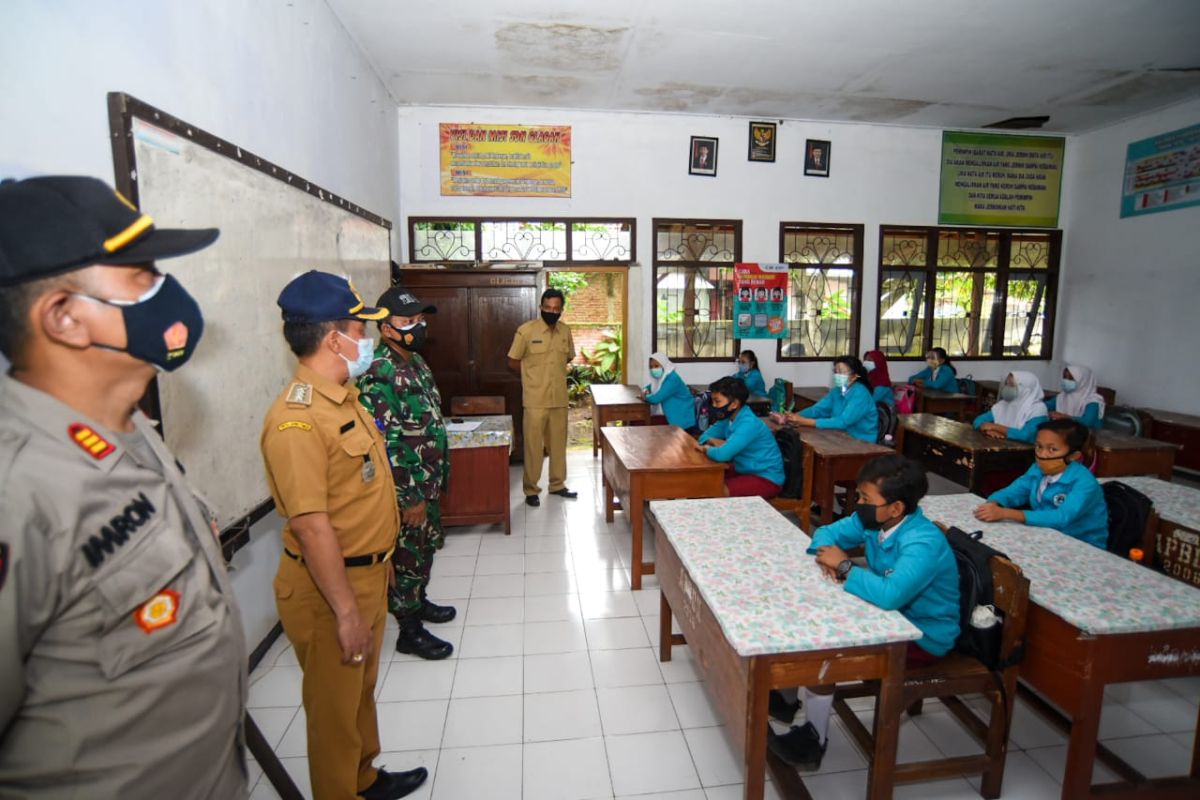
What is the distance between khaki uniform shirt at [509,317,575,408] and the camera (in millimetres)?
4738

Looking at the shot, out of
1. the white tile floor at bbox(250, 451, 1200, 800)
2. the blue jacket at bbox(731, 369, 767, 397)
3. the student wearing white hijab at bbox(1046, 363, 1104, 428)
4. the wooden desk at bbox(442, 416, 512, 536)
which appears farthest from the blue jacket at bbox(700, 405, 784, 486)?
the student wearing white hijab at bbox(1046, 363, 1104, 428)

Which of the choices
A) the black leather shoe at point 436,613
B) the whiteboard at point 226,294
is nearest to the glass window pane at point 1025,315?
the black leather shoe at point 436,613

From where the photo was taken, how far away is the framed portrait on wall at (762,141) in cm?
639

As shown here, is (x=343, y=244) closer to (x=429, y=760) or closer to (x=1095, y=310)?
(x=429, y=760)

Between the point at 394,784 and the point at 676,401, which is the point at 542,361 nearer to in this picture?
the point at 676,401

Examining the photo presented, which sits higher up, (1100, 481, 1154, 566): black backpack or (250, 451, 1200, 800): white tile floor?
(1100, 481, 1154, 566): black backpack

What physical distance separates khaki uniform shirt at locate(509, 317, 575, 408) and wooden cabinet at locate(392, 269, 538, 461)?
777 millimetres

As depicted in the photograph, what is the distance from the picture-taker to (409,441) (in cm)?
260

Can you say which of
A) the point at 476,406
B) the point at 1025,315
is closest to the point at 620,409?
the point at 476,406

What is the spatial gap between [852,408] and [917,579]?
9.00ft

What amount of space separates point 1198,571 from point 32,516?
355 cm

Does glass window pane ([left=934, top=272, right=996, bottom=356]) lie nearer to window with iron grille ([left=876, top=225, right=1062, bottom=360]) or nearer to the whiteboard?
window with iron grille ([left=876, top=225, right=1062, bottom=360])

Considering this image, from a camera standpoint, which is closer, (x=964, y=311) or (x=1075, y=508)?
(x=1075, y=508)

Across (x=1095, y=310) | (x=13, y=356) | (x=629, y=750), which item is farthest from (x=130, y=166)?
(x=1095, y=310)
